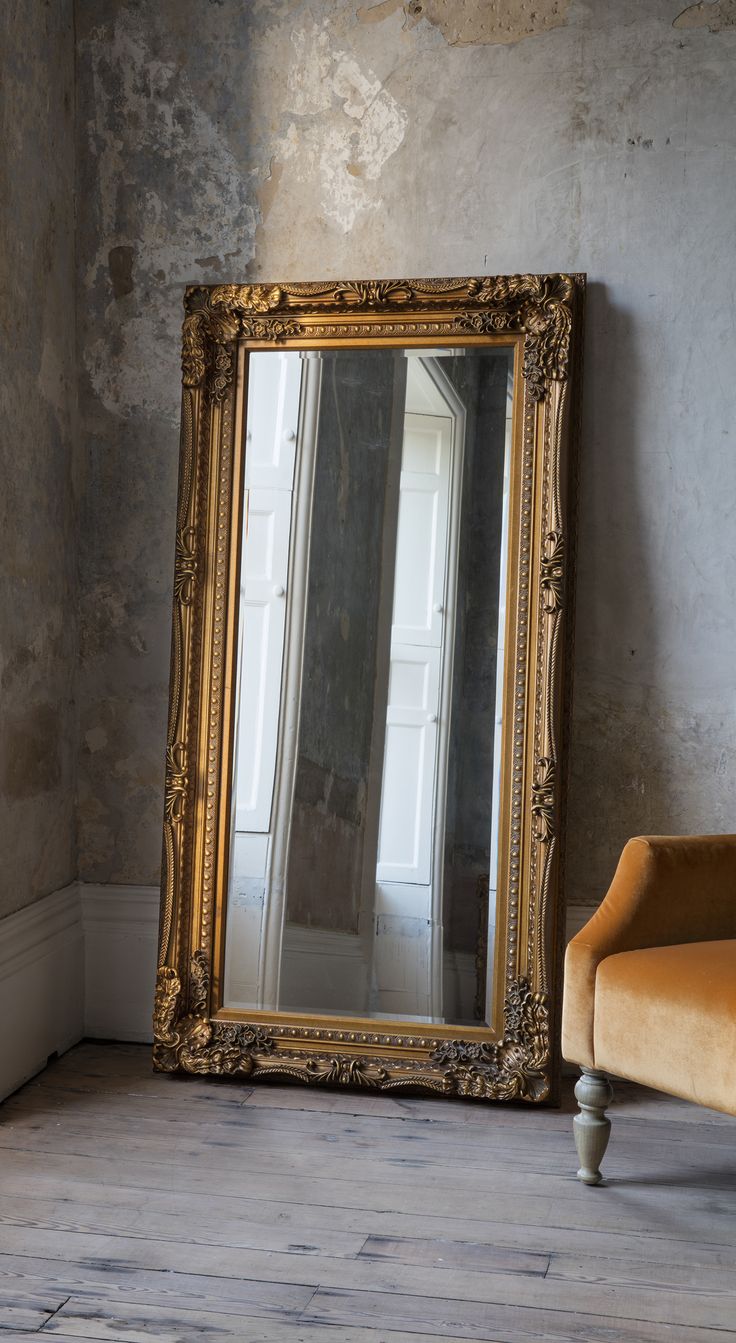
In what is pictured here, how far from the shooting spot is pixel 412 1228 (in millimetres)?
2127

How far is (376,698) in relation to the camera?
9.51 ft

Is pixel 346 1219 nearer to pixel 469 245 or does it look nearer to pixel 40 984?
pixel 40 984

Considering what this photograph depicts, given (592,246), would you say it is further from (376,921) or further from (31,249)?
(376,921)

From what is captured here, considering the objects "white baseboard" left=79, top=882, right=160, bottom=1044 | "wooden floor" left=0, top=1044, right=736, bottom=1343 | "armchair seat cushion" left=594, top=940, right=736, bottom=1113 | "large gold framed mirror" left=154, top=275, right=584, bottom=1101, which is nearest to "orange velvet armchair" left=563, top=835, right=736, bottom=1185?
"armchair seat cushion" left=594, top=940, right=736, bottom=1113

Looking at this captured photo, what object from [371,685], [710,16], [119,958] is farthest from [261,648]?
[710,16]

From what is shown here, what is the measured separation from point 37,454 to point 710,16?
2001mm

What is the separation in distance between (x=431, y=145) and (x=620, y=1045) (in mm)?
2251

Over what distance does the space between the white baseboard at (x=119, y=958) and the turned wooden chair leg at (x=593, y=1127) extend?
4.30ft

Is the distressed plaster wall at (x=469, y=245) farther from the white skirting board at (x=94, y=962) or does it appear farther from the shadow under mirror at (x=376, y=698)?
the shadow under mirror at (x=376, y=698)

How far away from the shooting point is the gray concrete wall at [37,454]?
280 centimetres

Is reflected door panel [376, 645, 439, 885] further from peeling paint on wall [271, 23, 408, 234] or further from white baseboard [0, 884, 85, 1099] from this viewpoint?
peeling paint on wall [271, 23, 408, 234]

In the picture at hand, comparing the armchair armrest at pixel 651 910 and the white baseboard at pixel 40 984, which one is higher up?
the armchair armrest at pixel 651 910

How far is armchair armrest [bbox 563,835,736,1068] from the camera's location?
7.54ft

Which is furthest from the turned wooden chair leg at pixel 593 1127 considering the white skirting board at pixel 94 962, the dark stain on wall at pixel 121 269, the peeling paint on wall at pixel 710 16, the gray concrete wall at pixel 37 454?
the peeling paint on wall at pixel 710 16
